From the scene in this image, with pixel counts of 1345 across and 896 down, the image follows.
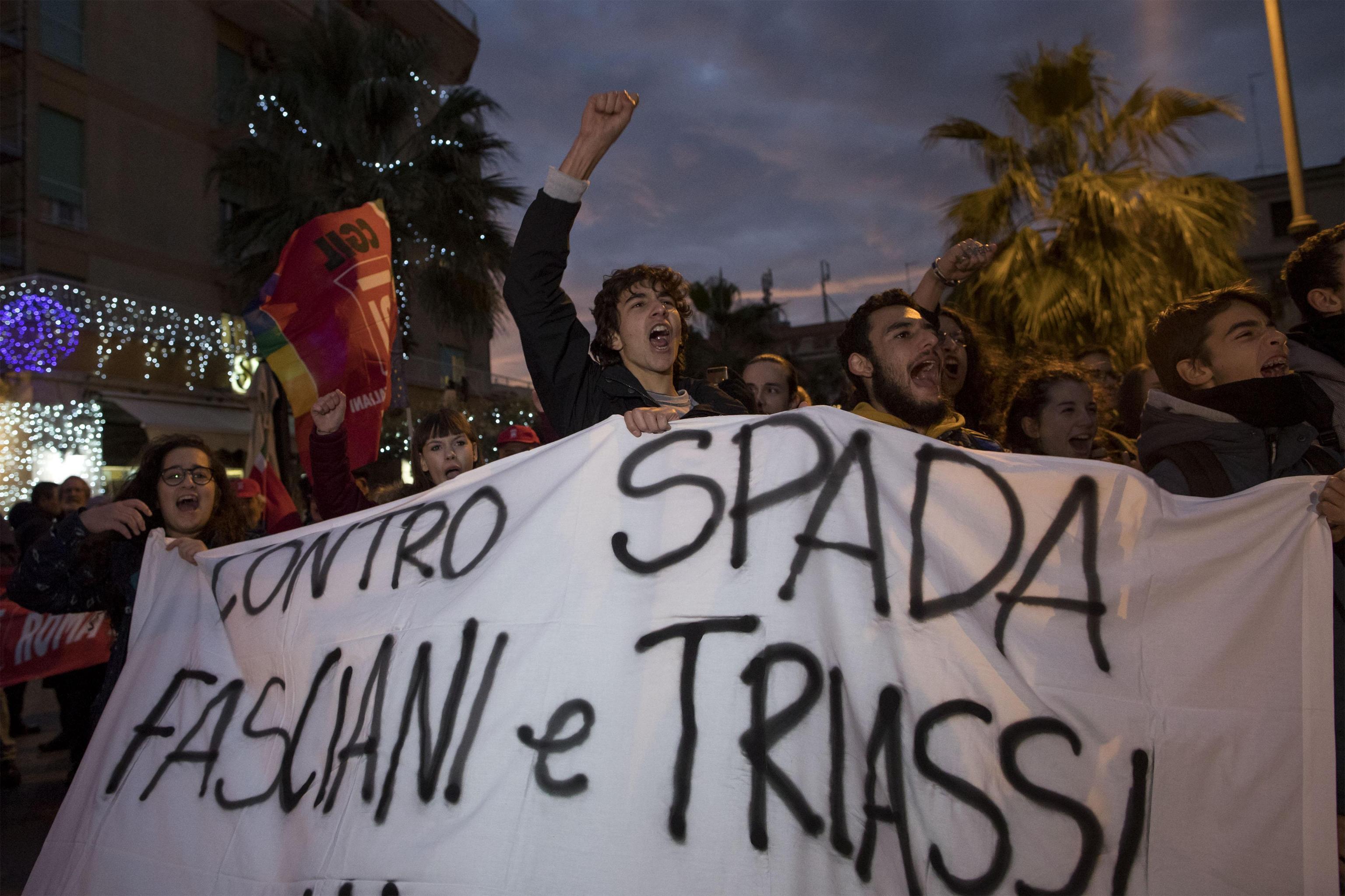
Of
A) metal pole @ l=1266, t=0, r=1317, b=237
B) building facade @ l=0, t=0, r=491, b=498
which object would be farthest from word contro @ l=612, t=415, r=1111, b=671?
building facade @ l=0, t=0, r=491, b=498

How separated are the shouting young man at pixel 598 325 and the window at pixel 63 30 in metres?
19.5

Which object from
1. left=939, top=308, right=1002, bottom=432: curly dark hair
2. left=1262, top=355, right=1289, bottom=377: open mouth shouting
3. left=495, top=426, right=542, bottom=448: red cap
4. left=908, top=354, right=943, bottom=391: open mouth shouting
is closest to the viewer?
left=1262, top=355, right=1289, bottom=377: open mouth shouting

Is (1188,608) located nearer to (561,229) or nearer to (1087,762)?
(1087,762)

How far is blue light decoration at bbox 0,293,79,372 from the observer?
42.2 feet

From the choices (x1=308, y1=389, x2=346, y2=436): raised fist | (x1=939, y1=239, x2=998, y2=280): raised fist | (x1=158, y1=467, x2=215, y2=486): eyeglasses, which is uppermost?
(x1=939, y1=239, x2=998, y2=280): raised fist

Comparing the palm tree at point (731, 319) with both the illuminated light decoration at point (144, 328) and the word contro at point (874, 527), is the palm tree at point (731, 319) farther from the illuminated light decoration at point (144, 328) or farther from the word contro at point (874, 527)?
the word contro at point (874, 527)

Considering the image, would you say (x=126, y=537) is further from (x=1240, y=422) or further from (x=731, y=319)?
(x=731, y=319)

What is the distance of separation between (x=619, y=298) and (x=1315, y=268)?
1.94m

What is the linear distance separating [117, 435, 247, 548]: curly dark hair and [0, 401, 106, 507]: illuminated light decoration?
10190mm

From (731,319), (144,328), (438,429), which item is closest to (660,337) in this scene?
(438,429)

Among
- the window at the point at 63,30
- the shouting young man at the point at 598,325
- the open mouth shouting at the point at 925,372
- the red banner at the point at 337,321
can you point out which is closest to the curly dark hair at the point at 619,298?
the shouting young man at the point at 598,325

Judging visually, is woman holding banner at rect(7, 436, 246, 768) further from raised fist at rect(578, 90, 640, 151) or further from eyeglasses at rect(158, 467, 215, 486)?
raised fist at rect(578, 90, 640, 151)

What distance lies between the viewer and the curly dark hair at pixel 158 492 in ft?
10.6

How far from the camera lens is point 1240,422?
226cm
